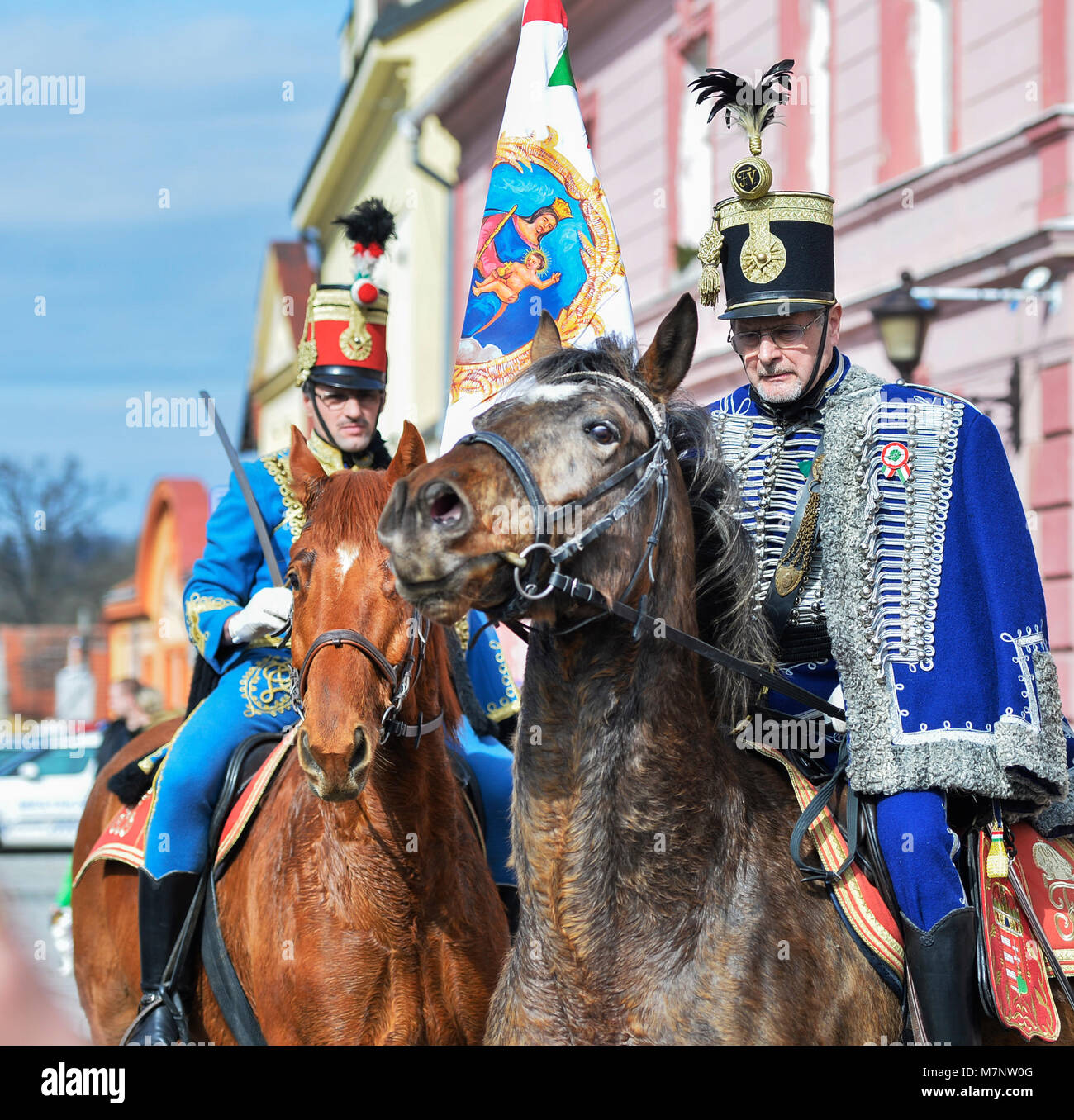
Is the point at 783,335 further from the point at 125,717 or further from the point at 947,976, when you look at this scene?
the point at 125,717

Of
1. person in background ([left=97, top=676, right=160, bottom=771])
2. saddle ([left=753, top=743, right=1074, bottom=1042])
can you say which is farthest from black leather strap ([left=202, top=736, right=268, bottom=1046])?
person in background ([left=97, top=676, right=160, bottom=771])

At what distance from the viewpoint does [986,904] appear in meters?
3.51

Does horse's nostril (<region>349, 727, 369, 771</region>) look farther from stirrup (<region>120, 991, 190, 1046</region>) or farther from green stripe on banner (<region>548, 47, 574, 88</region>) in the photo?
green stripe on banner (<region>548, 47, 574, 88</region>)

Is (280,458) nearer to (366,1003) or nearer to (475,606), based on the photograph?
(366,1003)

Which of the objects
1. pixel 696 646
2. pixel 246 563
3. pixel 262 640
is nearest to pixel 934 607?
pixel 696 646

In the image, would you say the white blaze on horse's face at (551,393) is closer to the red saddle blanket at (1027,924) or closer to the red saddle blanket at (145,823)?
the red saddle blanket at (1027,924)

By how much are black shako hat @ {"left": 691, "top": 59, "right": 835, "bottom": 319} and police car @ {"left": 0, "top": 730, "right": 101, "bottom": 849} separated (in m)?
17.2

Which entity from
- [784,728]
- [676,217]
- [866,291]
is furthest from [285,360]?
[784,728]

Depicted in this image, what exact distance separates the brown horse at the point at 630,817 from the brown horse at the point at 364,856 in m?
0.87

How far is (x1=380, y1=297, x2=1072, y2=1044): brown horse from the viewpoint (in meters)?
3.17

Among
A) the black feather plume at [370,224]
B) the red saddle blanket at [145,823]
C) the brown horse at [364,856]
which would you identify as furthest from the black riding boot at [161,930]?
the black feather plume at [370,224]

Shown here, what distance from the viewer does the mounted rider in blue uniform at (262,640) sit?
4.97 meters

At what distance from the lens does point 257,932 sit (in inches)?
180

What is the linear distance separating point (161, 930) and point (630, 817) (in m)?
2.34
